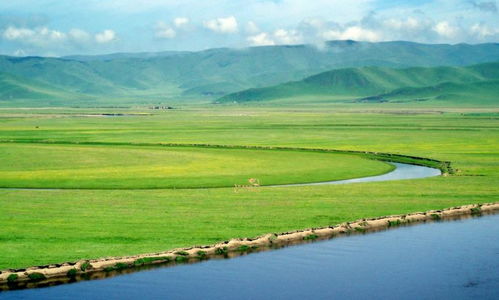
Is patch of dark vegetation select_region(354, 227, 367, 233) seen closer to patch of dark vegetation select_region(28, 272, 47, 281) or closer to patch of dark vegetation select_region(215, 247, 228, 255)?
patch of dark vegetation select_region(215, 247, 228, 255)

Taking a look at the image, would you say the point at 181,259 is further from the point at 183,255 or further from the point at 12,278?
the point at 12,278

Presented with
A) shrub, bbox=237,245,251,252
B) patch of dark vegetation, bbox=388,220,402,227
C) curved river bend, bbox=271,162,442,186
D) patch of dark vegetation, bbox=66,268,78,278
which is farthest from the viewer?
→ curved river bend, bbox=271,162,442,186

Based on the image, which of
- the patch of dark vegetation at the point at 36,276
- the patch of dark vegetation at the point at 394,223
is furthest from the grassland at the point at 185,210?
the patch of dark vegetation at the point at 394,223

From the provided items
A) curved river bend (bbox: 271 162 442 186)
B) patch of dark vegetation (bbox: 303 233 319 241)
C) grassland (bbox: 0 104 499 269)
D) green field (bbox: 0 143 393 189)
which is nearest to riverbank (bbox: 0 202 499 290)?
patch of dark vegetation (bbox: 303 233 319 241)

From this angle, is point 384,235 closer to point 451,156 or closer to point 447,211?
point 447,211

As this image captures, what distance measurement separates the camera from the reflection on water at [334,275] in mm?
27422

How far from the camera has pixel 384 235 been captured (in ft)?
121

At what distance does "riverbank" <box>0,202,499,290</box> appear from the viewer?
2911 centimetres

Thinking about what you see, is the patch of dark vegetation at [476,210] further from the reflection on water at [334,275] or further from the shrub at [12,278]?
the shrub at [12,278]

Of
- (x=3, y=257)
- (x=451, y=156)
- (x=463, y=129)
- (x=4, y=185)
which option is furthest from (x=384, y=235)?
(x=463, y=129)

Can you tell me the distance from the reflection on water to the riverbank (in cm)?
86

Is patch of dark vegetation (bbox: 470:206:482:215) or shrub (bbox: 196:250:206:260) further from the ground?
patch of dark vegetation (bbox: 470:206:482:215)

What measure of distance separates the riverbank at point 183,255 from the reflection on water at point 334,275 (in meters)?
0.86

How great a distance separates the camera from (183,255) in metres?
32.3
